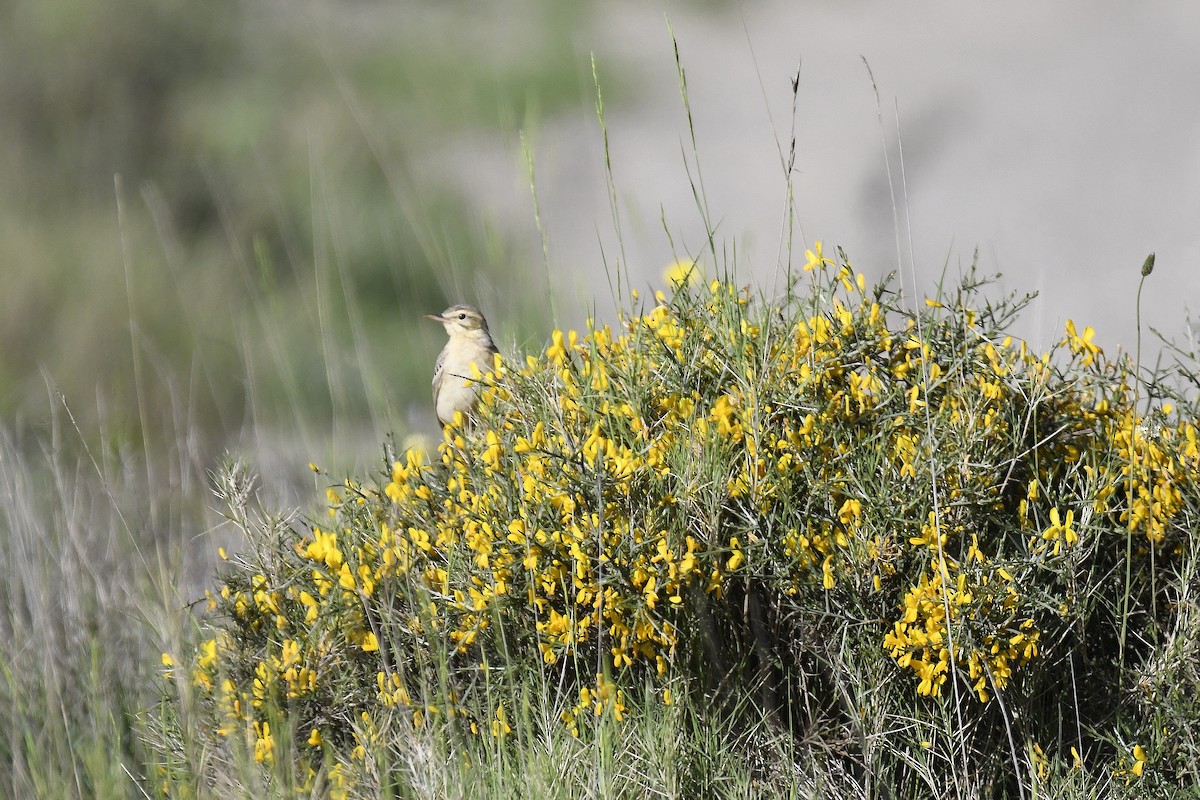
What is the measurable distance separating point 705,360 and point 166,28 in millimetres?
11739

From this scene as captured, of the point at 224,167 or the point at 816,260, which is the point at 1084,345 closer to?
the point at 816,260

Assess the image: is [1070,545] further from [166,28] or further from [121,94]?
[166,28]

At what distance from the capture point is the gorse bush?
231 centimetres

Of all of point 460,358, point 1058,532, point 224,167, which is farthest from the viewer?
point 224,167

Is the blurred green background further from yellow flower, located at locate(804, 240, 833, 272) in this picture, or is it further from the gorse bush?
yellow flower, located at locate(804, 240, 833, 272)

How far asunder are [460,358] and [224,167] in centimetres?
839

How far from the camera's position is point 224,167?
1123 cm

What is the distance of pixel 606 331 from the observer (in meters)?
2.64

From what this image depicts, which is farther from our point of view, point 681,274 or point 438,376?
point 438,376

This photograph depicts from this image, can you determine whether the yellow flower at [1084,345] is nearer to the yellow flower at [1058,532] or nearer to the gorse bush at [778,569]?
the gorse bush at [778,569]

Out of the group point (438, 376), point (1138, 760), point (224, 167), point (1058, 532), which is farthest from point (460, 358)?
point (224, 167)

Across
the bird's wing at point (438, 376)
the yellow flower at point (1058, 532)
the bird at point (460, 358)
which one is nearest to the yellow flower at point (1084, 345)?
the yellow flower at point (1058, 532)

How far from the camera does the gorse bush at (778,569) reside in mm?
2307

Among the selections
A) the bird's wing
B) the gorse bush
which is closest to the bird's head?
the bird's wing
